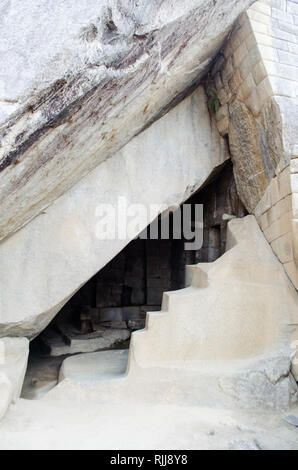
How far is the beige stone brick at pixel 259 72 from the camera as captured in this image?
337cm

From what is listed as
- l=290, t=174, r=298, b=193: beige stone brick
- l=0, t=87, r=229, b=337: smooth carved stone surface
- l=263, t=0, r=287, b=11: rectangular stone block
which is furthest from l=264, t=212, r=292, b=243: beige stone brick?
l=263, t=0, r=287, b=11: rectangular stone block

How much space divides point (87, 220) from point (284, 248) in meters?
1.99

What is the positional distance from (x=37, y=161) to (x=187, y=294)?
1.84 metres

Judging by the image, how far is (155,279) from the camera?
767 cm

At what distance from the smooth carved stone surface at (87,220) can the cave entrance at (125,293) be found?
0.81 metres

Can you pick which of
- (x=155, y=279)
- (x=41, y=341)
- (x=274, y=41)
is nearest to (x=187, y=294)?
(x=274, y=41)

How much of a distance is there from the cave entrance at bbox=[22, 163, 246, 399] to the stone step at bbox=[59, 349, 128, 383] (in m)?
0.29

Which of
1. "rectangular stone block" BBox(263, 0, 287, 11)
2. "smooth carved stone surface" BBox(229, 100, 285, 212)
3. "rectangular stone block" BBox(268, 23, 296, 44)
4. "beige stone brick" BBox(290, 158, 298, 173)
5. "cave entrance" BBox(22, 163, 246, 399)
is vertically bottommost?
"cave entrance" BBox(22, 163, 246, 399)

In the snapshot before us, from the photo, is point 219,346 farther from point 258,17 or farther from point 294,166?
point 258,17

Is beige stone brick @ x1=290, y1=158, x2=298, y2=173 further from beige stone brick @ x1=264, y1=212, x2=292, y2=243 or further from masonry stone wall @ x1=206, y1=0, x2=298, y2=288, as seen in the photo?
beige stone brick @ x1=264, y1=212, x2=292, y2=243

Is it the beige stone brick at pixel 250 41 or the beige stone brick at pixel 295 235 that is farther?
the beige stone brick at pixel 250 41

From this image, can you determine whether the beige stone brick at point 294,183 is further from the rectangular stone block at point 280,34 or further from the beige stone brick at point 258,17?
the beige stone brick at point 258,17

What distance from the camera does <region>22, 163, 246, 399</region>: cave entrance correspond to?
4.65 meters

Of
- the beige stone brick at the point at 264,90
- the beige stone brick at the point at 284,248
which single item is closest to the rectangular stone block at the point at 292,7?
the beige stone brick at the point at 264,90
